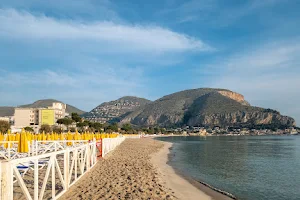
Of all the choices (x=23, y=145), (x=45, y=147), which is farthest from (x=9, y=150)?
(x=45, y=147)

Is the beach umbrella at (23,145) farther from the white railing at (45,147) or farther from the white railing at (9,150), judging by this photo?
the white railing at (45,147)

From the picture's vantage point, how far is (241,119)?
622 feet

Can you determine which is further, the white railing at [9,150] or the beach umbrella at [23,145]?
the white railing at [9,150]

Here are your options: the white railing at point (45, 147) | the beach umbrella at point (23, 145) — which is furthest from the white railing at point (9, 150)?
the white railing at point (45, 147)

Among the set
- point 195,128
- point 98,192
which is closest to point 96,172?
point 98,192

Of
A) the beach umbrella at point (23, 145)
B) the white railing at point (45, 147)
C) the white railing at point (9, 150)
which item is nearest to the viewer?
the beach umbrella at point (23, 145)

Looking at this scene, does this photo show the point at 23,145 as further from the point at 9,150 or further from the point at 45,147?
the point at 45,147

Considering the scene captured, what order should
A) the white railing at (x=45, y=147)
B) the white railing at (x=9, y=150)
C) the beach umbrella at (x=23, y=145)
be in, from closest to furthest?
the beach umbrella at (x=23, y=145)
the white railing at (x=9, y=150)
the white railing at (x=45, y=147)

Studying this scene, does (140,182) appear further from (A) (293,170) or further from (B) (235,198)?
(A) (293,170)

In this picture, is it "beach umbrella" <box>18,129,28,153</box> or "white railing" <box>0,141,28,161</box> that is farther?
"white railing" <box>0,141,28,161</box>

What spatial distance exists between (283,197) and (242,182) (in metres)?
3.01

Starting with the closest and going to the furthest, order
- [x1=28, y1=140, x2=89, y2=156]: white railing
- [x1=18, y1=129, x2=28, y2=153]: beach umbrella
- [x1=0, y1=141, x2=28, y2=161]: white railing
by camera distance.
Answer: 1. [x1=18, y1=129, x2=28, y2=153]: beach umbrella
2. [x1=0, y1=141, x2=28, y2=161]: white railing
3. [x1=28, y1=140, x2=89, y2=156]: white railing

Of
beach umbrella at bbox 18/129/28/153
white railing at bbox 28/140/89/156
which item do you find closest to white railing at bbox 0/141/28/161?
beach umbrella at bbox 18/129/28/153

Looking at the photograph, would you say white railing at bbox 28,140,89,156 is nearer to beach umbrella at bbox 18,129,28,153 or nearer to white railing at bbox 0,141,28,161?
white railing at bbox 0,141,28,161
